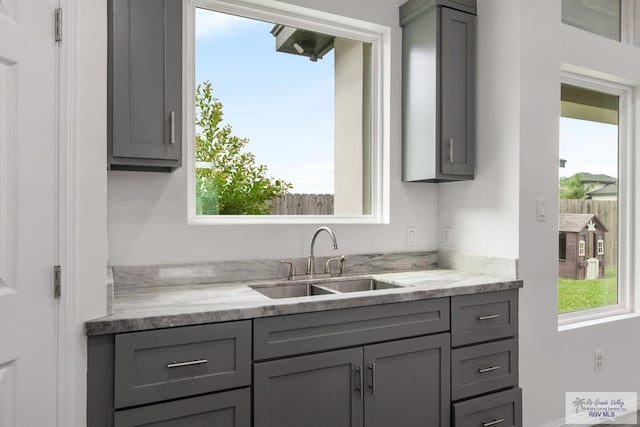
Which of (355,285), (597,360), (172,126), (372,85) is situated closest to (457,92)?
(372,85)

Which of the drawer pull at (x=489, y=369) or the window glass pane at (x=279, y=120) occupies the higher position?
the window glass pane at (x=279, y=120)

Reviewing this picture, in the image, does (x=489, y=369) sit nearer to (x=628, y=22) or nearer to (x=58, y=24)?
(x=58, y=24)

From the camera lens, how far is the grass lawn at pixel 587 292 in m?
2.72

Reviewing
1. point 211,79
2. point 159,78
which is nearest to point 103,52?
point 159,78

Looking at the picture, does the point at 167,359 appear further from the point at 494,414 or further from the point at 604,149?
the point at 604,149

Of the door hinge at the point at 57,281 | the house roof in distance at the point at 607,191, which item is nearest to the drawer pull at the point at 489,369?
the house roof in distance at the point at 607,191

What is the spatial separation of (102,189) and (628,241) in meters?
3.25

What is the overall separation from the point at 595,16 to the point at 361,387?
9.01 ft

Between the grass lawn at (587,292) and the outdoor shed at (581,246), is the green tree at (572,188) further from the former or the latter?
the grass lawn at (587,292)

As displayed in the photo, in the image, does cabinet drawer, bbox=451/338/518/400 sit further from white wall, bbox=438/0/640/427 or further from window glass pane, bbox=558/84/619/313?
window glass pane, bbox=558/84/619/313

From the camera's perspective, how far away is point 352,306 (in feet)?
5.79

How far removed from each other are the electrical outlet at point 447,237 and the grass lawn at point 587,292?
0.71 meters

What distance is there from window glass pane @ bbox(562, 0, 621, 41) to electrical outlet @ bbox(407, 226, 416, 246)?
1.57 meters

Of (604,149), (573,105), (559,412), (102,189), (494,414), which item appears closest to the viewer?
(102,189)
